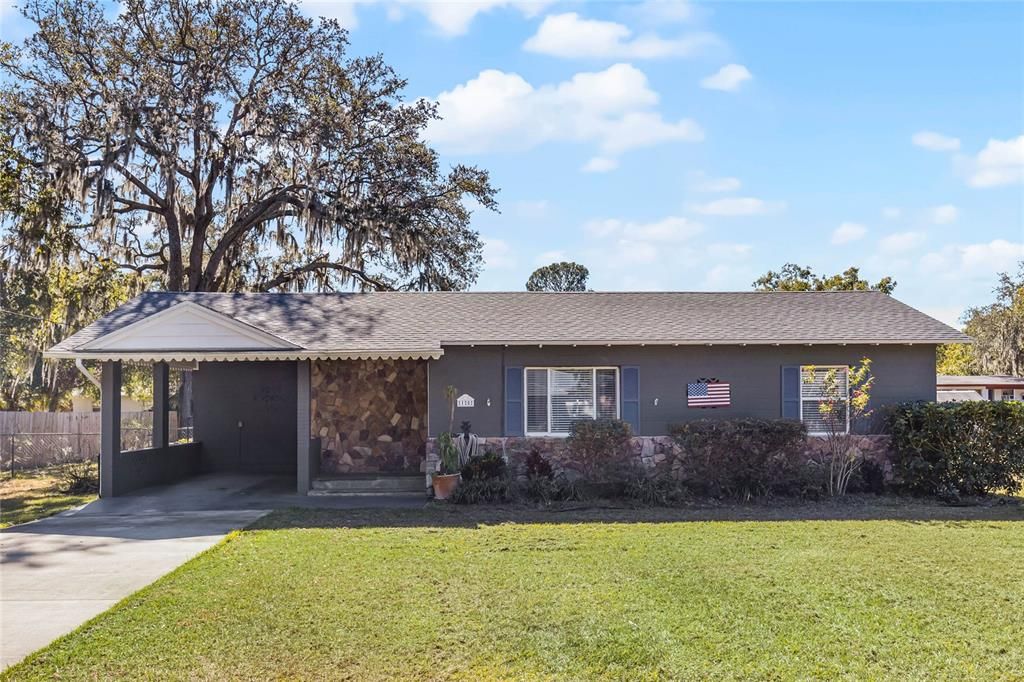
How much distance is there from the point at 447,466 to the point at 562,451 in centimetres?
194

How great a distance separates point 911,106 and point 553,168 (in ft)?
23.2

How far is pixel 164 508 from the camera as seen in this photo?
1219 cm

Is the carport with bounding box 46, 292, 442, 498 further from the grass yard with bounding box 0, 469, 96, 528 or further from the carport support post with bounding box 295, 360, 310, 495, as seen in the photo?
the grass yard with bounding box 0, 469, 96, 528

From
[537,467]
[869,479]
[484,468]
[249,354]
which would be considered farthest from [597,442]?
[249,354]

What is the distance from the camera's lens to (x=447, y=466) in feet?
42.7

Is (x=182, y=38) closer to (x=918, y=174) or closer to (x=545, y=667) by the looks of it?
(x=918, y=174)

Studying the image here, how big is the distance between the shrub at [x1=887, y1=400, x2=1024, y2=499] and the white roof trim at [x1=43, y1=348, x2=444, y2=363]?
795 centimetres

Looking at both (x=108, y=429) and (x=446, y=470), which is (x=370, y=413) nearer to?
(x=446, y=470)

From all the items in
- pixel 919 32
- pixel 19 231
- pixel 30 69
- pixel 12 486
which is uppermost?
pixel 30 69

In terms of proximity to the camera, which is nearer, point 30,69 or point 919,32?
point 919,32

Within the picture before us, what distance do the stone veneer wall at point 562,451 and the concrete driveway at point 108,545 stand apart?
1.45 meters

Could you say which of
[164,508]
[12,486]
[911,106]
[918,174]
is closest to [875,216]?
[918,174]

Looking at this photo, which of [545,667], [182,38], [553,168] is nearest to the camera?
[545,667]

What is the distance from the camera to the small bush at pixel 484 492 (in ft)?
40.7
